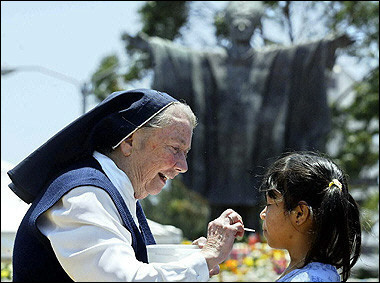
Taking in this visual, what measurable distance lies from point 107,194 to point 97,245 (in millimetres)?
212

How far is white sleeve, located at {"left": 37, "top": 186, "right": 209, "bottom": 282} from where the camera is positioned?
6.93 ft

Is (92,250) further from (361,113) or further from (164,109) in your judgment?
(361,113)

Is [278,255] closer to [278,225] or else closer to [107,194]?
[278,225]

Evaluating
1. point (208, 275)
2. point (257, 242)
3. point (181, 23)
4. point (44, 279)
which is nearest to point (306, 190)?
point (208, 275)

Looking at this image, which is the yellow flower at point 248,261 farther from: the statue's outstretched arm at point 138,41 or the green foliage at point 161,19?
the green foliage at point 161,19

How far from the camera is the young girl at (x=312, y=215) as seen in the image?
7.96ft

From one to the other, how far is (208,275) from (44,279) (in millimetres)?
491

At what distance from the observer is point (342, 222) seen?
2432 millimetres

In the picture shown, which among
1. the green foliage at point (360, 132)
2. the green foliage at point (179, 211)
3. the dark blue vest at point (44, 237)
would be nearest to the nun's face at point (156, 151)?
the dark blue vest at point (44, 237)

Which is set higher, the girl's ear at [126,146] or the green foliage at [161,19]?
the girl's ear at [126,146]

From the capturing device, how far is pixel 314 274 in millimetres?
2266

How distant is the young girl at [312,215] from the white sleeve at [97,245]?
33 centimetres

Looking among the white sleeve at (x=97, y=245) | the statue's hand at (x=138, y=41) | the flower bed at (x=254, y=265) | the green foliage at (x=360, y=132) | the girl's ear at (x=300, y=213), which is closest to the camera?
the white sleeve at (x=97, y=245)

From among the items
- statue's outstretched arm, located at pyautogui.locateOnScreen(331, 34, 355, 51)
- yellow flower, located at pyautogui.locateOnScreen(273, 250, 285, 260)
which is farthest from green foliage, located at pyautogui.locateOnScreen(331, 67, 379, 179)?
yellow flower, located at pyautogui.locateOnScreen(273, 250, 285, 260)
